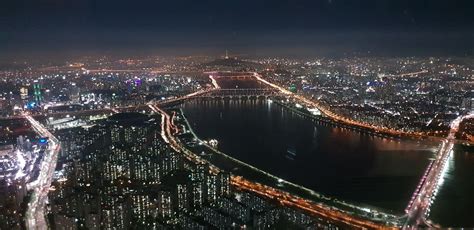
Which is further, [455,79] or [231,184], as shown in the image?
[455,79]

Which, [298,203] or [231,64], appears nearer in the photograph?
[298,203]

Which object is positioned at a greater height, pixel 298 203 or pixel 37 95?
pixel 37 95

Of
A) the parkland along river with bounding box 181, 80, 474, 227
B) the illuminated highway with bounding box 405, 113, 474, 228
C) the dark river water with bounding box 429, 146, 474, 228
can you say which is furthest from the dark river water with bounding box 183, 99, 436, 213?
the dark river water with bounding box 429, 146, 474, 228

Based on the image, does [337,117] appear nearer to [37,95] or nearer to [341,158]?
[341,158]

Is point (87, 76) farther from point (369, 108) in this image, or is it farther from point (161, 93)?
point (369, 108)

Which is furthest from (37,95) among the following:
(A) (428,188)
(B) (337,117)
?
(A) (428,188)

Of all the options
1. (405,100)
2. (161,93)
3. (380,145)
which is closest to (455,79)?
(405,100)

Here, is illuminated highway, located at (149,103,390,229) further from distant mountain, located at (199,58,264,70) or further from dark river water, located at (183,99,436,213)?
distant mountain, located at (199,58,264,70)
